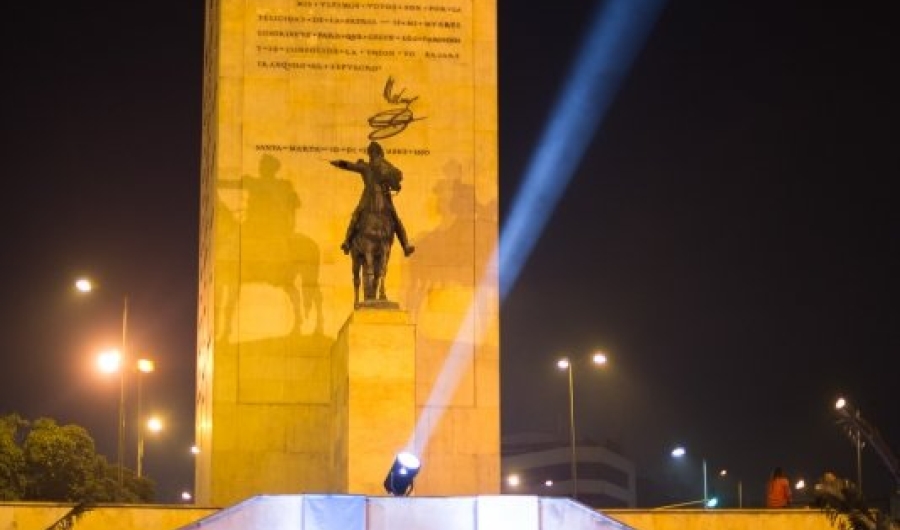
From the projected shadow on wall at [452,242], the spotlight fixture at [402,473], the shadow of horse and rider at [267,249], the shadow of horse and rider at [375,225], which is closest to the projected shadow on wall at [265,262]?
the shadow of horse and rider at [267,249]

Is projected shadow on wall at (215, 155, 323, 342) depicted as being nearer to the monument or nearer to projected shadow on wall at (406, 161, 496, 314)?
the monument

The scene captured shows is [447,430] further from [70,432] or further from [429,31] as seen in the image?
[70,432]

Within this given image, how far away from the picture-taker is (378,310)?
1219 inches

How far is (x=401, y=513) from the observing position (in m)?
22.0

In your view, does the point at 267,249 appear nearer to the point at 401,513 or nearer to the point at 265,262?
the point at 265,262

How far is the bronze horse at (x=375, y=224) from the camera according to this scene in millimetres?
31062

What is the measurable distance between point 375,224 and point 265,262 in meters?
5.52

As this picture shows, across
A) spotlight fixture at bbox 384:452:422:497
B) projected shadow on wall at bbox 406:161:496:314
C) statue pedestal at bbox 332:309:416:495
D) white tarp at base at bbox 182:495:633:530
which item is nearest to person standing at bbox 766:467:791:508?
statue pedestal at bbox 332:309:416:495

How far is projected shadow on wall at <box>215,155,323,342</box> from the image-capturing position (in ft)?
118

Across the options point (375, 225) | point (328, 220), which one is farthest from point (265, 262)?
point (375, 225)

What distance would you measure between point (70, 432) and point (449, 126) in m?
12.9

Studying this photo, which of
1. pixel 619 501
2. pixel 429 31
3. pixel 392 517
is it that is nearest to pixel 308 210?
pixel 429 31

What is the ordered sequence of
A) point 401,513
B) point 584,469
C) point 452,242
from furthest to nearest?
point 584,469 < point 452,242 < point 401,513

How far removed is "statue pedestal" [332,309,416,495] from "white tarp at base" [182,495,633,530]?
8270 mm
